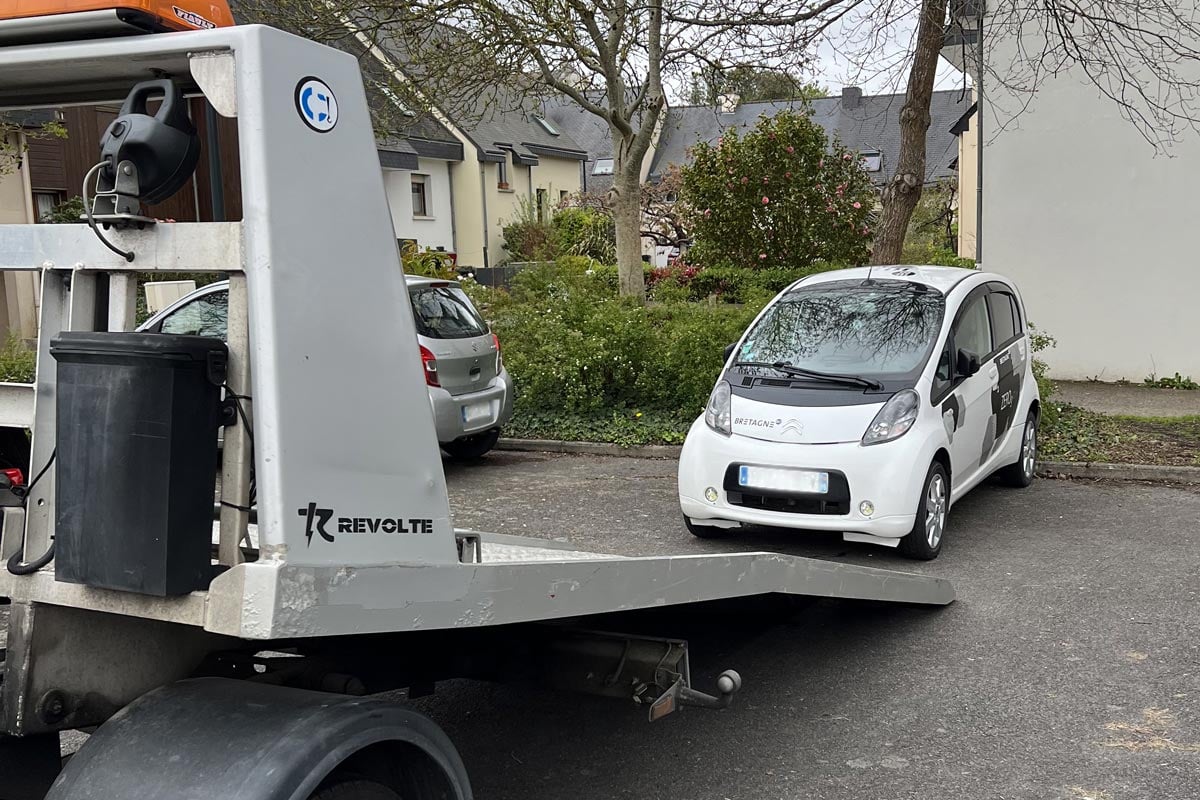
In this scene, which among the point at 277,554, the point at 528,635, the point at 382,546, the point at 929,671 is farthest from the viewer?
the point at 929,671

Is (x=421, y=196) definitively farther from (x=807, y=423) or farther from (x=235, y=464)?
(x=235, y=464)

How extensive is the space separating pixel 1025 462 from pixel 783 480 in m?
3.25

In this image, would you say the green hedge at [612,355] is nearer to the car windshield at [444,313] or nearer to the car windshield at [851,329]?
the car windshield at [444,313]

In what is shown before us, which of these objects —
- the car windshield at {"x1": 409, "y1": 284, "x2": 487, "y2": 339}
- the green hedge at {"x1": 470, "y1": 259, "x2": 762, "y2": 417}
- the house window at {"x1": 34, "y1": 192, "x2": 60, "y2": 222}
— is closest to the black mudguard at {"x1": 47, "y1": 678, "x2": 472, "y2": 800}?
the car windshield at {"x1": 409, "y1": 284, "x2": 487, "y2": 339}

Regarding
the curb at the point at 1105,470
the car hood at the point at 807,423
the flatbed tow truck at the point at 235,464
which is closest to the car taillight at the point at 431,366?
the curb at the point at 1105,470

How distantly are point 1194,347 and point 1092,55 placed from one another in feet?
12.7

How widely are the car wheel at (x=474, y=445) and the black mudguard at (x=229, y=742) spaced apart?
26.6ft

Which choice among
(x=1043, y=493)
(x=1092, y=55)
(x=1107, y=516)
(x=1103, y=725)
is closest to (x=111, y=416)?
(x=1103, y=725)

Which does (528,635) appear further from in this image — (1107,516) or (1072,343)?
(1072,343)

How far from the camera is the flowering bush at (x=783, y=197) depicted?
19.4m

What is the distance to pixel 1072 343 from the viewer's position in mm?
14047

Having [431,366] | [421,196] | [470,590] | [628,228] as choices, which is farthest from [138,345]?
[421,196]

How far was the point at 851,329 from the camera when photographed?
7.64m

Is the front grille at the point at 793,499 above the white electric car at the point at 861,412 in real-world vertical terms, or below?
below
